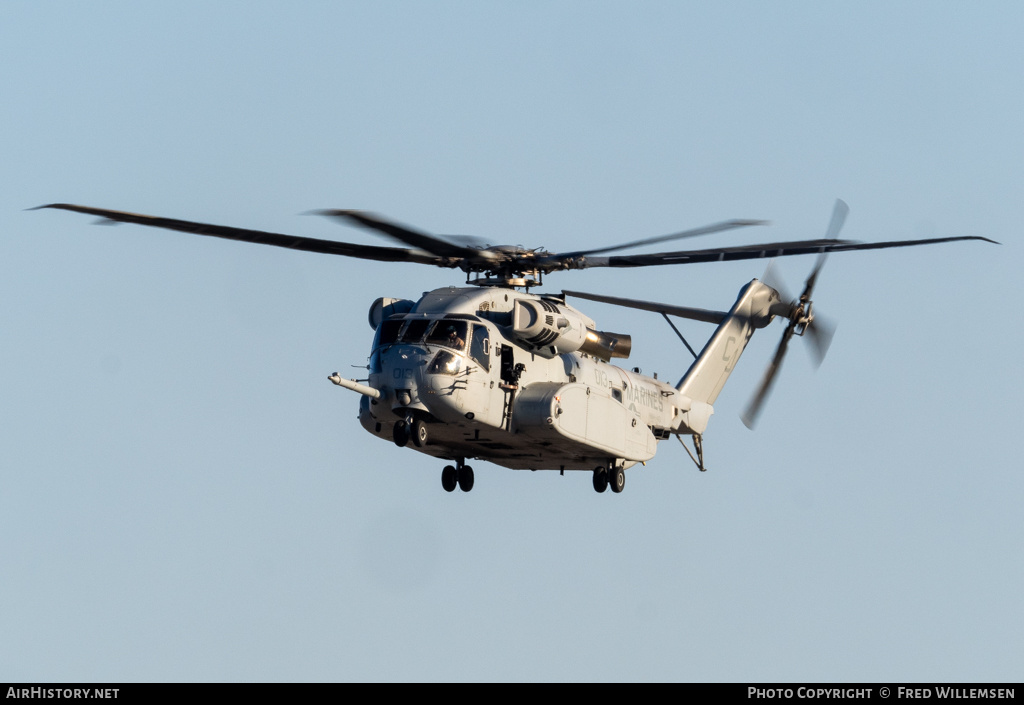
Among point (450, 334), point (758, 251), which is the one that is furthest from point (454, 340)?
point (758, 251)

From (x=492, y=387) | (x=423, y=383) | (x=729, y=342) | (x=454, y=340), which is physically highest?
(x=454, y=340)

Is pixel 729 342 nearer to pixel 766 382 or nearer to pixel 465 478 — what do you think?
pixel 766 382

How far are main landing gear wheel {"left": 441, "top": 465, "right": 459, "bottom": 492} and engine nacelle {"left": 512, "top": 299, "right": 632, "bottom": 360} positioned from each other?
12.3 feet

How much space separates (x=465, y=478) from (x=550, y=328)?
181 inches

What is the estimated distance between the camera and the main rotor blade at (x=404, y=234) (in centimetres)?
2958

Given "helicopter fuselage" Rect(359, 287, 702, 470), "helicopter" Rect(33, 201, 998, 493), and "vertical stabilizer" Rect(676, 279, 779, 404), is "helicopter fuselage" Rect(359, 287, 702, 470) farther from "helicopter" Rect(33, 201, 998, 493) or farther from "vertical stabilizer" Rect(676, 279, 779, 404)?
"vertical stabilizer" Rect(676, 279, 779, 404)

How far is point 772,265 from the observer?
44.6 meters

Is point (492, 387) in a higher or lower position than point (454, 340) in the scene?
lower

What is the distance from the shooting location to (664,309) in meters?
42.3

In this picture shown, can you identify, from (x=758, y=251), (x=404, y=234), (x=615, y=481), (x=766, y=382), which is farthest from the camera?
(x=766, y=382)

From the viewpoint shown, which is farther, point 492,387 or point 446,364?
point 492,387
